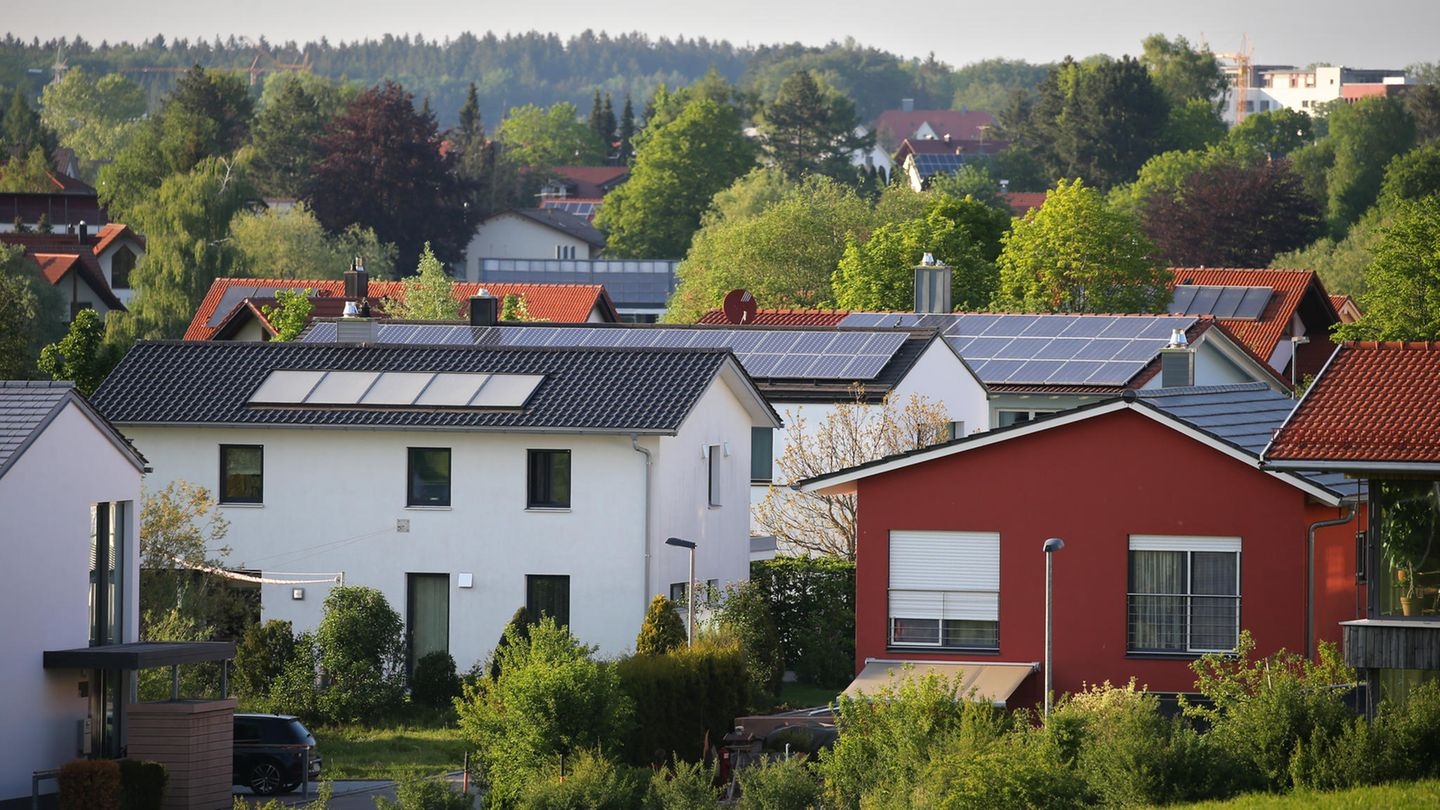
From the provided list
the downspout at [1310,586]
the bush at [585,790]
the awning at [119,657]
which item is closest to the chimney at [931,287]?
the downspout at [1310,586]

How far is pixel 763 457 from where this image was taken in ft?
151

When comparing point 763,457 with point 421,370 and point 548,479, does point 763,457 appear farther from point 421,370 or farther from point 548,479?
point 421,370

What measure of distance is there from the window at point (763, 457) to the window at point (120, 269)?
73097 mm

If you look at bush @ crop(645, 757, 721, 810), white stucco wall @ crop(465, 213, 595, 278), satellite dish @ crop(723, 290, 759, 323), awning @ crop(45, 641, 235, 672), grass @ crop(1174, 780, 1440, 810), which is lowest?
bush @ crop(645, 757, 721, 810)

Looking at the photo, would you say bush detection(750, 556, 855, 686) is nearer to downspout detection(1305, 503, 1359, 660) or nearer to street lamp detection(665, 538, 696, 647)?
street lamp detection(665, 538, 696, 647)

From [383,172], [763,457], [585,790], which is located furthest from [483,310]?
[383,172]

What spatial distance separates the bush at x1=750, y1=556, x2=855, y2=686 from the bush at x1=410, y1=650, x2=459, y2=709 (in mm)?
5451

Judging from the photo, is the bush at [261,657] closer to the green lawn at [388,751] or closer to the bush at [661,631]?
the green lawn at [388,751]

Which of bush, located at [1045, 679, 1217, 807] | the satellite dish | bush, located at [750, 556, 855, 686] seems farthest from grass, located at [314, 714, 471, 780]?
the satellite dish

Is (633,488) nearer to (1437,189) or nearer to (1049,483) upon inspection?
(1049,483)

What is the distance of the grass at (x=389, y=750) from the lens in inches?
1267

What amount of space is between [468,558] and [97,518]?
921 cm

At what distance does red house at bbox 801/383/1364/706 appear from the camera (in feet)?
101

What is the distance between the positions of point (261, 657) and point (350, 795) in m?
6.98
